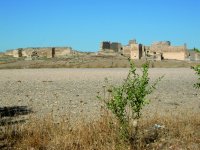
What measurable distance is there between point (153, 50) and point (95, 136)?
58.5 metres

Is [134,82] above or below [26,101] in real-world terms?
above

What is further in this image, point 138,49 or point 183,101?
point 138,49

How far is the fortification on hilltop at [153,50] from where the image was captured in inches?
2266

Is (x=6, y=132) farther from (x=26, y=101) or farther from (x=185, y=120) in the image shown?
(x=26, y=101)

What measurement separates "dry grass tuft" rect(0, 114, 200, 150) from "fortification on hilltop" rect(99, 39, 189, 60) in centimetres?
4940

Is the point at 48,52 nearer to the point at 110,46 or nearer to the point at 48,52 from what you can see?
the point at 48,52

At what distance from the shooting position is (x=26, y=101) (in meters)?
12.5

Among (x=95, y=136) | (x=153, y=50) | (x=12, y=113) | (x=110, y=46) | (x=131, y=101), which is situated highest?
(x=110, y=46)

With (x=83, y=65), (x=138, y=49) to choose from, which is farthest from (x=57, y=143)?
(x=138, y=49)

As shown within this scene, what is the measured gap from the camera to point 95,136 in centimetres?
614

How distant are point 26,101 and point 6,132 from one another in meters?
5.90

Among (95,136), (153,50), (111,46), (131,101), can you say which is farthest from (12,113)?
(111,46)

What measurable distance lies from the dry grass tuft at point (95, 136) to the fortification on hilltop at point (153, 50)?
49.4 meters

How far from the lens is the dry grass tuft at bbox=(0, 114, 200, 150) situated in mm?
5855
